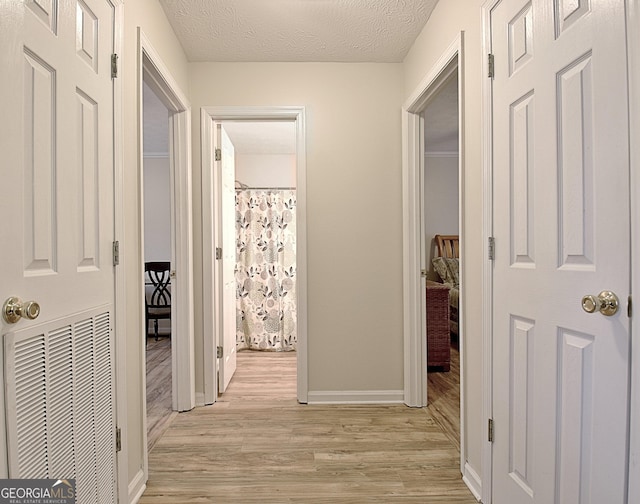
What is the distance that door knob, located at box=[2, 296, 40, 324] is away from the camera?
3.36 ft

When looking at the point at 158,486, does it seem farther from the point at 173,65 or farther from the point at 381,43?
the point at 381,43

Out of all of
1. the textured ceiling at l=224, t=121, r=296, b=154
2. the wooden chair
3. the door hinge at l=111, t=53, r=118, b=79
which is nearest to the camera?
the door hinge at l=111, t=53, r=118, b=79

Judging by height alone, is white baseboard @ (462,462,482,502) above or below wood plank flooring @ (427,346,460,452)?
above

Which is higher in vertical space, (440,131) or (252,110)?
(440,131)

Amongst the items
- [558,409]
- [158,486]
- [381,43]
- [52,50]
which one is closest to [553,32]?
[558,409]

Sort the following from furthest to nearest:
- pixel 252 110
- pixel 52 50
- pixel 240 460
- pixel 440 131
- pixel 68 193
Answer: pixel 440 131
pixel 252 110
pixel 240 460
pixel 68 193
pixel 52 50

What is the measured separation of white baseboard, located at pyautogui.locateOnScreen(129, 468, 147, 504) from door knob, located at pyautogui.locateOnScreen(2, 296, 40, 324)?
114cm

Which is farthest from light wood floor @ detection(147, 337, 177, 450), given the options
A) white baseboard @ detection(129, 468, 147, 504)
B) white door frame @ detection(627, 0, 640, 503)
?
white door frame @ detection(627, 0, 640, 503)

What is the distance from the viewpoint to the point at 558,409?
1.31 metres

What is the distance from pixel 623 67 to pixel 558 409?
98cm

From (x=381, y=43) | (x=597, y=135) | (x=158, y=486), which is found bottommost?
(x=158, y=486)

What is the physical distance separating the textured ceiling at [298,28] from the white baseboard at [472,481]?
7.99 feet

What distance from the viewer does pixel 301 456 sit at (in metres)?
2.27

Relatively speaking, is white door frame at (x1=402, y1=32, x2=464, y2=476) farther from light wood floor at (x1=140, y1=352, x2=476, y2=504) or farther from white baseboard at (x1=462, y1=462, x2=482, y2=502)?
white baseboard at (x1=462, y1=462, x2=482, y2=502)
